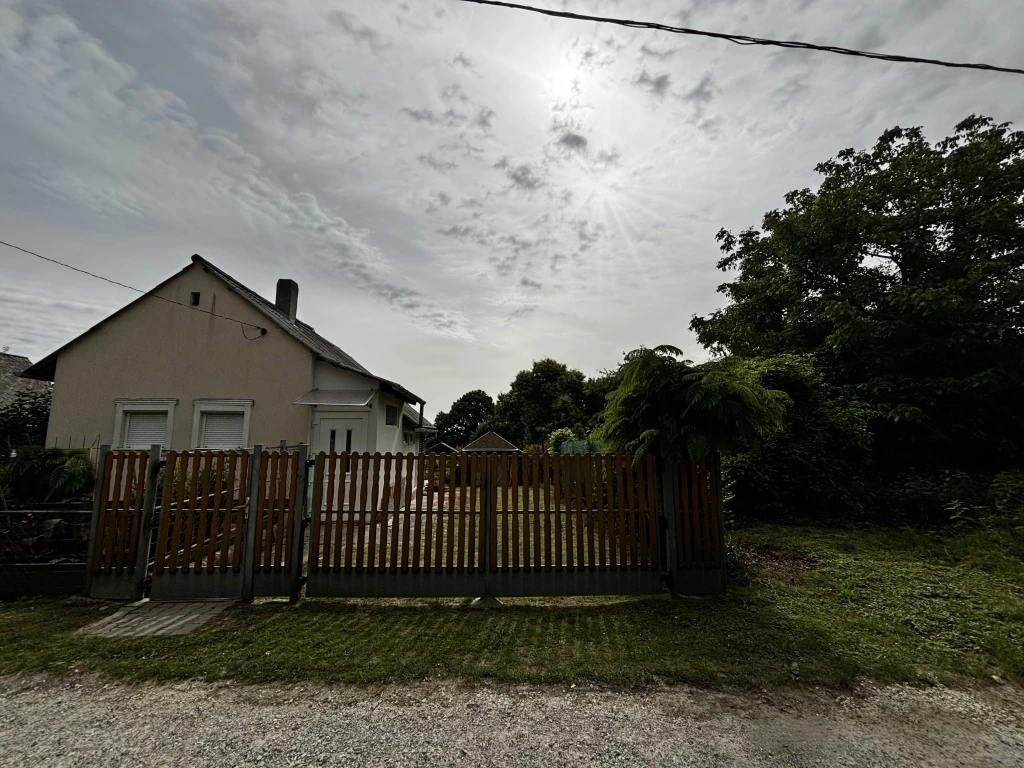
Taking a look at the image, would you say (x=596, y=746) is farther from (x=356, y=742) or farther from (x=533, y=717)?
(x=356, y=742)

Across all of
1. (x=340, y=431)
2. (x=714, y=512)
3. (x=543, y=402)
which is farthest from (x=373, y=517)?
(x=543, y=402)

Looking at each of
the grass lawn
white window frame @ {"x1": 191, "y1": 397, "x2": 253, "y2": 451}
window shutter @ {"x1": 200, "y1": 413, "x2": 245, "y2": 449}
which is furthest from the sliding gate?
window shutter @ {"x1": 200, "y1": 413, "x2": 245, "y2": 449}

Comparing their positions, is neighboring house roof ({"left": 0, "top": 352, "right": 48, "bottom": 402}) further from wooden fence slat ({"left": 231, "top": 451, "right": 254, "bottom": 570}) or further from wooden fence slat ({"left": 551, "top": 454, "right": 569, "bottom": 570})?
wooden fence slat ({"left": 551, "top": 454, "right": 569, "bottom": 570})

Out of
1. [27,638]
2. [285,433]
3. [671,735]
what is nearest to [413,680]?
[671,735]

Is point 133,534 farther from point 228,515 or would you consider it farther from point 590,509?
point 590,509

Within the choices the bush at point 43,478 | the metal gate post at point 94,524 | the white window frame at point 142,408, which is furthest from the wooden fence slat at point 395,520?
the white window frame at point 142,408

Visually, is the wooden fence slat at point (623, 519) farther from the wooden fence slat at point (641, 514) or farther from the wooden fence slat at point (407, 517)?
the wooden fence slat at point (407, 517)

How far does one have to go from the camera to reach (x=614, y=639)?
379 cm

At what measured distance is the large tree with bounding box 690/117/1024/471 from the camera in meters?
10.4

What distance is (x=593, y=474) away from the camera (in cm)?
495

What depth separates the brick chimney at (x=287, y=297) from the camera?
47.5 ft

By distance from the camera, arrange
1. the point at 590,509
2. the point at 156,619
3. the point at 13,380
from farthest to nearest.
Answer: the point at 13,380
the point at 590,509
the point at 156,619

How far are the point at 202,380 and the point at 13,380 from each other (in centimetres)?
1574

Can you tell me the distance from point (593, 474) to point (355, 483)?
2.70 metres
